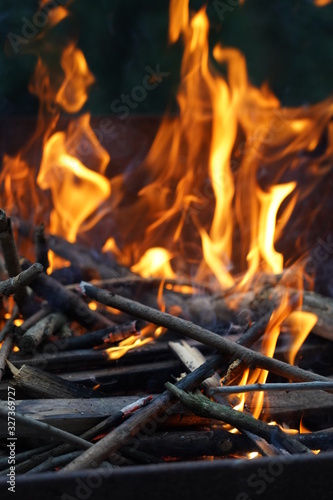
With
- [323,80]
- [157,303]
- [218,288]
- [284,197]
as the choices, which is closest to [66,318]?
[157,303]

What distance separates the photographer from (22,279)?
6.12 ft

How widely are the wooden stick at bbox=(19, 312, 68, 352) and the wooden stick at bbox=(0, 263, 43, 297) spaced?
0.47 metres

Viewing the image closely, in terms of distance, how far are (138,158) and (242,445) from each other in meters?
2.24

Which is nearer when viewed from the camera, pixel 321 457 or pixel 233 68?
pixel 321 457

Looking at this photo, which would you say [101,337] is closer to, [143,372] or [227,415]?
[143,372]

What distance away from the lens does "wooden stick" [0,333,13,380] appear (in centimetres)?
213

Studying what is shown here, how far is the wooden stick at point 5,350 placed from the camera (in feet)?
6.99

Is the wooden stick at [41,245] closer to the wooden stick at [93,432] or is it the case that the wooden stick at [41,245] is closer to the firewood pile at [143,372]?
the firewood pile at [143,372]

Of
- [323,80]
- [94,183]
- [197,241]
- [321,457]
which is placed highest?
[323,80]

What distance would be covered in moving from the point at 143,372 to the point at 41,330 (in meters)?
0.45

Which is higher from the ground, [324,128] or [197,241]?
[324,128]

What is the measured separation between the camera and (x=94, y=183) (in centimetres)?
374

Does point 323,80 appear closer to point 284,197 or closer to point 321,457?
point 284,197

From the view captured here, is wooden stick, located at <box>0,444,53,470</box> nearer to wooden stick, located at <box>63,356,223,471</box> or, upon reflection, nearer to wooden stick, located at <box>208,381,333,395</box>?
wooden stick, located at <box>63,356,223,471</box>
